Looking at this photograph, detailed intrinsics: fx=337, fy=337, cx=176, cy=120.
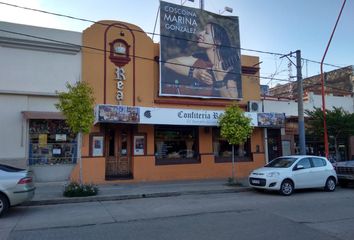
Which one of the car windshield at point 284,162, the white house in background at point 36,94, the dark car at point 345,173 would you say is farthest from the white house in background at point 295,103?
the white house in background at point 36,94

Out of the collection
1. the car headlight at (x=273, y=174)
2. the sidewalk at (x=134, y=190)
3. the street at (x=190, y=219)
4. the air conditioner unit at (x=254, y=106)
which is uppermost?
the air conditioner unit at (x=254, y=106)

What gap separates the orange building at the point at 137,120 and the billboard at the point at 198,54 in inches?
21.2

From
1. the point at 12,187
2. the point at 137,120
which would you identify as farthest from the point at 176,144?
the point at 12,187

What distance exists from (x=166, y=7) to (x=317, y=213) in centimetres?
1288

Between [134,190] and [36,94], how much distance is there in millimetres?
6173

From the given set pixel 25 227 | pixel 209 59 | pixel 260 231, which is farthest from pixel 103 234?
pixel 209 59

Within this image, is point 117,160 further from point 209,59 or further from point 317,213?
point 317,213

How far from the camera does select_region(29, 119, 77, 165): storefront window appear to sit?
49.8 ft

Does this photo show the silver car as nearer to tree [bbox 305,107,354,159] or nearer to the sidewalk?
the sidewalk

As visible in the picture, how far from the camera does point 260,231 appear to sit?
743 centimetres

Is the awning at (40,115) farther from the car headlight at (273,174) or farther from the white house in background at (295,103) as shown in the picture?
the white house in background at (295,103)

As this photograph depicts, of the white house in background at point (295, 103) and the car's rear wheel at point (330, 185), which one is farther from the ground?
the white house in background at point (295, 103)

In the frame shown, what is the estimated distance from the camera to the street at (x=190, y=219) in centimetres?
720

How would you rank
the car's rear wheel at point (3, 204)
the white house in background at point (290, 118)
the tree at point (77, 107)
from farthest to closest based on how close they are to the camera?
the white house in background at point (290, 118) → the tree at point (77, 107) → the car's rear wheel at point (3, 204)
